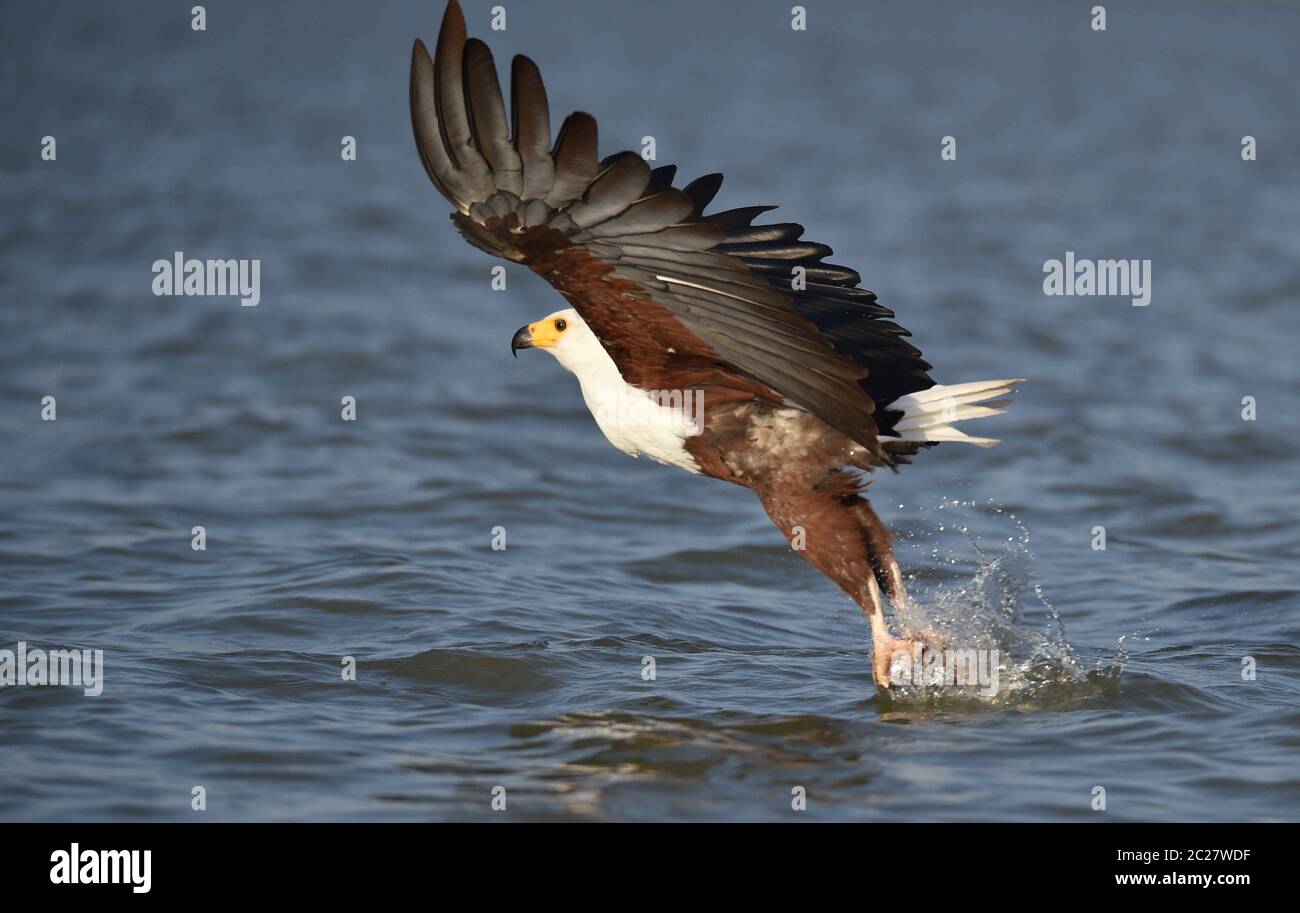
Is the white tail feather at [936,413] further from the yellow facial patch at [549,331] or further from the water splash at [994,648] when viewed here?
the yellow facial patch at [549,331]

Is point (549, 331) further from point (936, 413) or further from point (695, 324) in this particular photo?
point (936, 413)

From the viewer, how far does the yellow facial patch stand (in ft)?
21.0

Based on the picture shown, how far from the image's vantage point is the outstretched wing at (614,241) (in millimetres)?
4930

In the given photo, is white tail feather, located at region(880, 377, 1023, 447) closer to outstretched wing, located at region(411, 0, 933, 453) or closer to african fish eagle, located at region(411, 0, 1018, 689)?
african fish eagle, located at region(411, 0, 1018, 689)

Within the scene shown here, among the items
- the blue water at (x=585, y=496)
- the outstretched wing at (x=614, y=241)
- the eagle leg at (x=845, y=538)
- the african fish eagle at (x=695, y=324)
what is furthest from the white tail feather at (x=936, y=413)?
the blue water at (x=585, y=496)

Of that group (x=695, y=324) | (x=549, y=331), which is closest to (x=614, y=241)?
(x=695, y=324)

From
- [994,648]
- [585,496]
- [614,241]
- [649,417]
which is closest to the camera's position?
[614,241]

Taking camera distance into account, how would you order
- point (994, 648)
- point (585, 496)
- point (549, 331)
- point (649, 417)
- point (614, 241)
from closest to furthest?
point (614, 241), point (649, 417), point (549, 331), point (994, 648), point (585, 496)

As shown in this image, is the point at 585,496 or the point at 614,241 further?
the point at 585,496

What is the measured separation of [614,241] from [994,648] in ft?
8.14

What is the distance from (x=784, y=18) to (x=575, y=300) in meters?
24.1

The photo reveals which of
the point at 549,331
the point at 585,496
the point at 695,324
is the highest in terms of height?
the point at 549,331

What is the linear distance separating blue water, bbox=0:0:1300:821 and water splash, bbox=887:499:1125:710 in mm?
32

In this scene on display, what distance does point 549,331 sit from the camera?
21.1 feet
